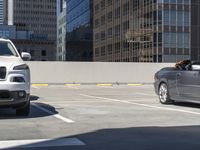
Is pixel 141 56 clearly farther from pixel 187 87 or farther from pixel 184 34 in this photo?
pixel 187 87

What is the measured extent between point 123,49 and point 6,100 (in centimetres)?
8021

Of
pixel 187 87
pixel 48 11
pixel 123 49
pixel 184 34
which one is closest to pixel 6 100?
pixel 187 87

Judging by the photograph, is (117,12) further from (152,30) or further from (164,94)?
(164,94)

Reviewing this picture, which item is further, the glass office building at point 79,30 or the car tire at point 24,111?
the glass office building at point 79,30

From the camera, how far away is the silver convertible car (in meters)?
13.7

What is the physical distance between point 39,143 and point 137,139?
1.60m

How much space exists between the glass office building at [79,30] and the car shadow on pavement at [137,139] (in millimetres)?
107070

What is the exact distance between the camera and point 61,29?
163m

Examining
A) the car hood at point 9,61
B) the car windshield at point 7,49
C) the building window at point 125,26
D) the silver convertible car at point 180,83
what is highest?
the building window at point 125,26

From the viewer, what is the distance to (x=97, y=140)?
8.02 metres

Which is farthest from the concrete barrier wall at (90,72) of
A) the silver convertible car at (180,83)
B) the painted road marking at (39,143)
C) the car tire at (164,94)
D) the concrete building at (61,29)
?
the concrete building at (61,29)

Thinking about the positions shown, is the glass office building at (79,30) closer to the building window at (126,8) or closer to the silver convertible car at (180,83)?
the building window at (126,8)

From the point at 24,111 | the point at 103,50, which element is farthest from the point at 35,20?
the point at 24,111

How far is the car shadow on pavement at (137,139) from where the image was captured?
24.2ft
